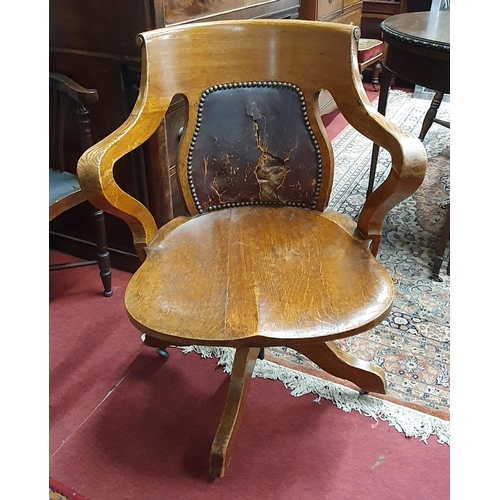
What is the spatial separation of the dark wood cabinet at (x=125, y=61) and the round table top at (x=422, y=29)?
500 mm

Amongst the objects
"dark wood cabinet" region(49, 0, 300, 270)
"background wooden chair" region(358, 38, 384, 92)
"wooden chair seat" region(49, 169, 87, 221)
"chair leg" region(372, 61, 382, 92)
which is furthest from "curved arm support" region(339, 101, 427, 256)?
"chair leg" region(372, 61, 382, 92)

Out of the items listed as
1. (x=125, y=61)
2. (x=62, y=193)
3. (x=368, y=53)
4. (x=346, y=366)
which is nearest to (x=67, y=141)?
(x=62, y=193)

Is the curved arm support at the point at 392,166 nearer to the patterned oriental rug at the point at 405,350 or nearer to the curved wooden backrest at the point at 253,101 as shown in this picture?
the curved wooden backrest at the point at 253,101

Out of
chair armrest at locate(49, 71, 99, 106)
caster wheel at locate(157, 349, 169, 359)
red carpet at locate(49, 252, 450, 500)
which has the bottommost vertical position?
red carpet at locate(49, 252, 450, 500)

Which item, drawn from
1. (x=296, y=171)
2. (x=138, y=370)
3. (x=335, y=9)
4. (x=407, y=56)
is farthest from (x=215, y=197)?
(x=335, y=9)

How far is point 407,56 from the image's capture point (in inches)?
64.6

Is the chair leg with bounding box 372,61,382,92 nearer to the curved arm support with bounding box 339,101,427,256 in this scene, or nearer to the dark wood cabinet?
the dark wood cabinet

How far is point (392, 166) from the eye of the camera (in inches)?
38.3

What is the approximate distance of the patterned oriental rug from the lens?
4.36 feet

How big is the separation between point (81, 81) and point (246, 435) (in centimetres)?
118

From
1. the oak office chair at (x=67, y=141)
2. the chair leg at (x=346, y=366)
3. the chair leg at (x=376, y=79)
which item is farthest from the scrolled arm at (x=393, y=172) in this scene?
the chair leg at (x=376, y=79)

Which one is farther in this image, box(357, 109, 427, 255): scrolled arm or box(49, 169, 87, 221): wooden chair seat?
box(49, 169, 87, 221): wooden chair seat

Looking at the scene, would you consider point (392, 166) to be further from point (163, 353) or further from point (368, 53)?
point (368, 53)

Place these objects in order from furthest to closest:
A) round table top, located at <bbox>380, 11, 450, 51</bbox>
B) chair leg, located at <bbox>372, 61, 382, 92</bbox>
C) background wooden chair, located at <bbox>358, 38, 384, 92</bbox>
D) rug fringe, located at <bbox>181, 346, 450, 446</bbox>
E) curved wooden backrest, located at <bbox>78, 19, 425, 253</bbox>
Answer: chair leg, located at <bbox>372, 61, 382, 92</bbox>
background wooden chair, located at <bbox>358, 38, 384, 92</bbox>
round table top, located at <bbox>380, 11, 450, 51</bbox>
rug fringe, located at <bbox>181, 346, 450, 446</bbox>
curved wooden backrest, located at <bbox>78, 19, 425, 253</bbox>
